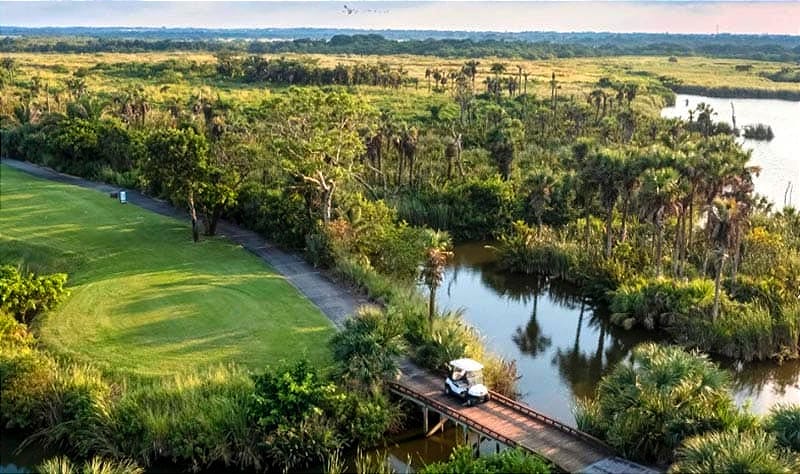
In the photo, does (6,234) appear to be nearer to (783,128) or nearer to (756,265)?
(756,265)

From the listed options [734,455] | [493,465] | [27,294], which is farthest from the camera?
[27,294]

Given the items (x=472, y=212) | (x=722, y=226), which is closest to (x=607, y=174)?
(x=722, y=226)

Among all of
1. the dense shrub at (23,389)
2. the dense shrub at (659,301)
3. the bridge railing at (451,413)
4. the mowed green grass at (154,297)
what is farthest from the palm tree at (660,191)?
the dense shrub at (23,389)

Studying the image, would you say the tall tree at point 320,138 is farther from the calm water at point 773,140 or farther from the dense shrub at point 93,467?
the calm water at point 773,140

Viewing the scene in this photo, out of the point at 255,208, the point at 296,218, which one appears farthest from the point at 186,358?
the point at 255,208

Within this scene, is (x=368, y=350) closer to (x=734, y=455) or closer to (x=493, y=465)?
(x=493, y=465)

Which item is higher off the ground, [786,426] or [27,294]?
[786,426]

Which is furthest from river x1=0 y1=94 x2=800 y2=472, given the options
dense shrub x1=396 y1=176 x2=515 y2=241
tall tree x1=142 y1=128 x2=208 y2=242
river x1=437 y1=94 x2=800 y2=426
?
tall tree x1=142 y1=128 x2=208 y2=242
